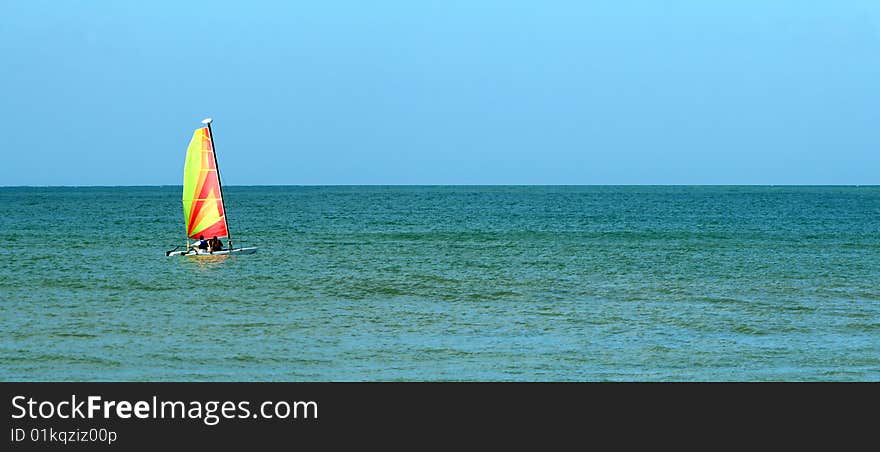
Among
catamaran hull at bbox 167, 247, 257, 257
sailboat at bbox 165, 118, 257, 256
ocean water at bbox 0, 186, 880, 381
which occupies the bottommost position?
ocean water at bbox 0, 186, 880, 381

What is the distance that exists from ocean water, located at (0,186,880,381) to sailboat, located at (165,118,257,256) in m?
2.68

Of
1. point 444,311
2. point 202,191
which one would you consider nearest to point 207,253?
point 202,191

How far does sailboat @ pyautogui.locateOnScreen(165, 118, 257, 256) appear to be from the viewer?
6681 centimetres

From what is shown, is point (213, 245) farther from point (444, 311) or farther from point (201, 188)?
point (444, 311)

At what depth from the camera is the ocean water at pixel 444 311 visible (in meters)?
31.0

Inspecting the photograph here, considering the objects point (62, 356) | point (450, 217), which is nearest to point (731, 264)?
point (62, 356)

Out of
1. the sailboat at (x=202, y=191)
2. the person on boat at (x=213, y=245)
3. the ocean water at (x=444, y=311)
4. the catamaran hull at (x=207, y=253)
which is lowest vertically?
the ocean water at (x=444, y=311)

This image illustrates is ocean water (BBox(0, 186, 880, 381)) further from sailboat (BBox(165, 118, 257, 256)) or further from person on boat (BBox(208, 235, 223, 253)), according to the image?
sailboat (BBox(165, 118, 257, 256))

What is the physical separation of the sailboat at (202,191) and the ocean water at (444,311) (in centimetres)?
268

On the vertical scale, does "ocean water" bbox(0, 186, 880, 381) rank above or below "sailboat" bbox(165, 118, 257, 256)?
below

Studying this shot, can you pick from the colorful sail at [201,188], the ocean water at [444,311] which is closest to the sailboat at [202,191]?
the colorful sail at [201,188]

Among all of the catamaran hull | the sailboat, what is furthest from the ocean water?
the sailboat

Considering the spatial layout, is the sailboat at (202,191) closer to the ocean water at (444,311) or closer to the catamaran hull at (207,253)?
the catamaran hull at (207,253)
